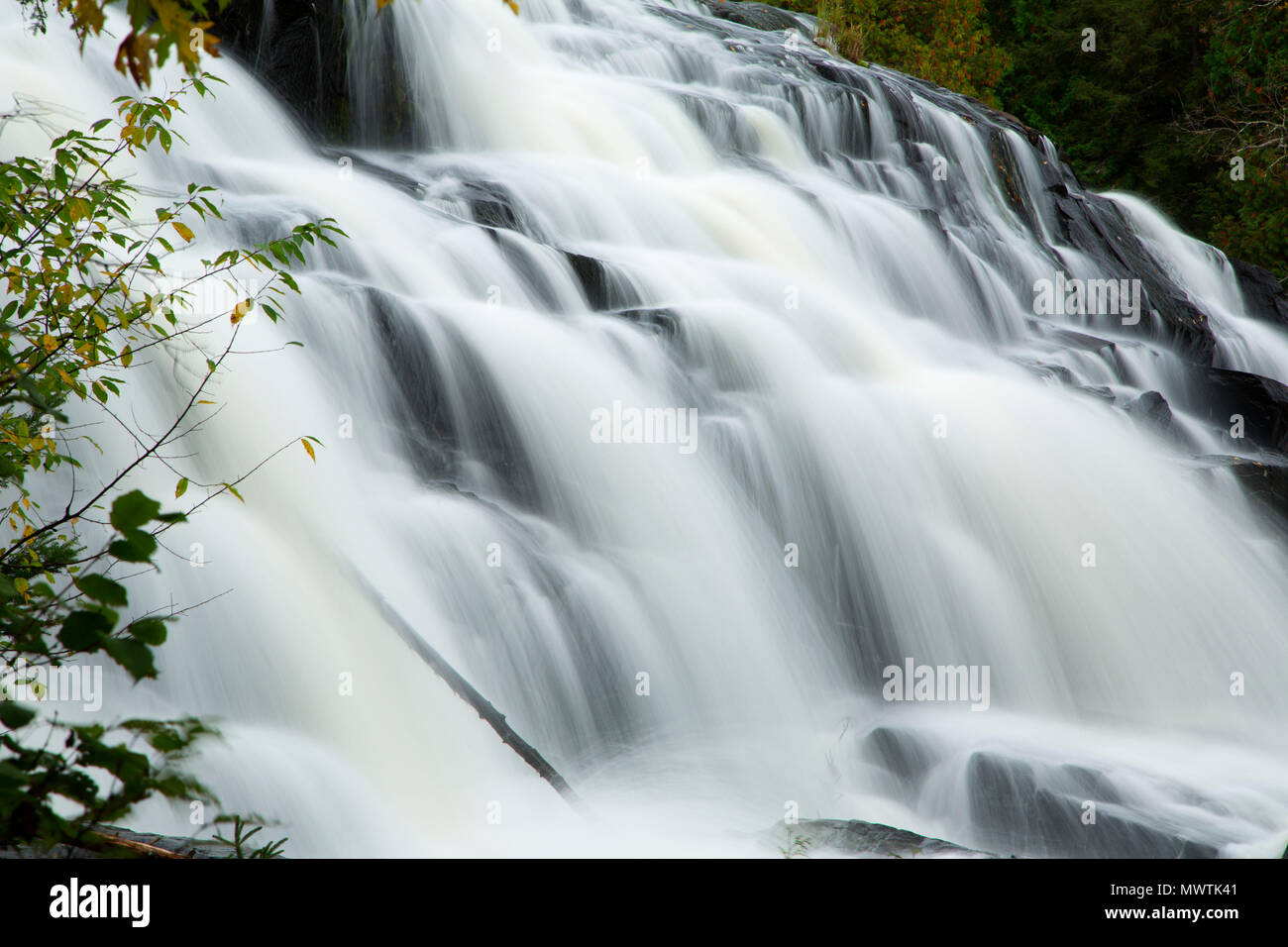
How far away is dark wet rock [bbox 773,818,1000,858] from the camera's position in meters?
4.02

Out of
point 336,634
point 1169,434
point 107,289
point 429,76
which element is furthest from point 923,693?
point 429,76

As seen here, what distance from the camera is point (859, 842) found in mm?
4148

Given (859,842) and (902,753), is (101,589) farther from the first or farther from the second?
(902,753)

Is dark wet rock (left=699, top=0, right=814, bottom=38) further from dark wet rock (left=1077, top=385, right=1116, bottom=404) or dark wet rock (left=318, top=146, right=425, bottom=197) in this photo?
dark wet rock (left=1077, top=385, right=1116, bottom=404)

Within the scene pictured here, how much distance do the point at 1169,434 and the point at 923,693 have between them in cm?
416

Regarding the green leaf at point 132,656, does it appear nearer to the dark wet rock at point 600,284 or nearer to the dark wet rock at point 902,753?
the dark wet rock at point 902,753

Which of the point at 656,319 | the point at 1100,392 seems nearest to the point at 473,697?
the point at 656,319

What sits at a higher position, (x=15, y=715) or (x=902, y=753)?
(x=15, y=715)


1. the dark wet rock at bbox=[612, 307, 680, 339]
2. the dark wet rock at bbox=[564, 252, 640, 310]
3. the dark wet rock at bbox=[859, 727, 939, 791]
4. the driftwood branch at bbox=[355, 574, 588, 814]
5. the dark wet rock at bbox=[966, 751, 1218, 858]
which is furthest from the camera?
the dark wet rock at bbox=[564, 252, 640, 310]

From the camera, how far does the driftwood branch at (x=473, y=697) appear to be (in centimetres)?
426

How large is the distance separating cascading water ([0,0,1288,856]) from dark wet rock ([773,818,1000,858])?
0.30 m

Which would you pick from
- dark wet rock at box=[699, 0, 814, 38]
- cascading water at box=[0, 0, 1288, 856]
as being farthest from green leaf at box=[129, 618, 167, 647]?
dark wet rock at box=[699, 0, 814, 38]

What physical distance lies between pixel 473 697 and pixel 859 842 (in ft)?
5.41

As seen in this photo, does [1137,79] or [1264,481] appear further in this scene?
[1137,79]
